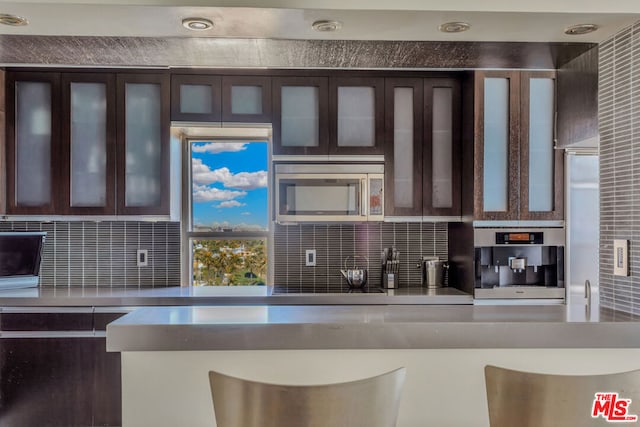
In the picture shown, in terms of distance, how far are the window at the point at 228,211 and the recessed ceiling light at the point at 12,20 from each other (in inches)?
73.8

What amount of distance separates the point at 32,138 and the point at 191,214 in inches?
44.6

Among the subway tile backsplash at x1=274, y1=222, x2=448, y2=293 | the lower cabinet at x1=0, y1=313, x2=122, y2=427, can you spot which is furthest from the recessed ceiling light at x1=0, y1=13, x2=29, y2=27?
the subway tile backsplash at x1=274, y1=222, x2=448, y2=293

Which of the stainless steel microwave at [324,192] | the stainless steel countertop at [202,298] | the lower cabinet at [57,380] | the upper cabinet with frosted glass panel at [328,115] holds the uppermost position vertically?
the upper cabinet with frosted glass panel at [328,115]

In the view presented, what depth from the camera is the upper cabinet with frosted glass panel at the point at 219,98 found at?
3.10 metres

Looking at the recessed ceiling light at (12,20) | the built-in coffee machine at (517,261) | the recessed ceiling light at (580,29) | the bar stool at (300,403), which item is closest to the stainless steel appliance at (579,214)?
the built-in coffee machine at (517,261)

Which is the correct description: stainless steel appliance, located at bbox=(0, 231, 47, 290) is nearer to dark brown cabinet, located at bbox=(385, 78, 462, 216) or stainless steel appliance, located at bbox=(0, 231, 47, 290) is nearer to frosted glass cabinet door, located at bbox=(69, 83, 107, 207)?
frosted glass cabinet door, located at bbox=(69, 83, 107, 207)

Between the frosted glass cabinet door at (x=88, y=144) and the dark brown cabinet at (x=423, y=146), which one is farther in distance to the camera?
the dark brown cabinet at (x=423, y=146)

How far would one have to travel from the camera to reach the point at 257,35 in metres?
1.77

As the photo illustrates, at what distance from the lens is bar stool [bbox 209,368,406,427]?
0.99m

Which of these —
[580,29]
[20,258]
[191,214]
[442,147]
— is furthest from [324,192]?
[20,258]

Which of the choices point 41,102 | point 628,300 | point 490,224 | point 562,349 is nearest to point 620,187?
point 628,300

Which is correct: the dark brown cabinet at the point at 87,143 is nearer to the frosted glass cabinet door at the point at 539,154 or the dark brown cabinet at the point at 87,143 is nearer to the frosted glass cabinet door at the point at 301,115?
the frosted glass cabinet door at the point at 301,115

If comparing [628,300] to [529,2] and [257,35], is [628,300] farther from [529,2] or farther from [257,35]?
[257,35]

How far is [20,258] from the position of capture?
3098mm
